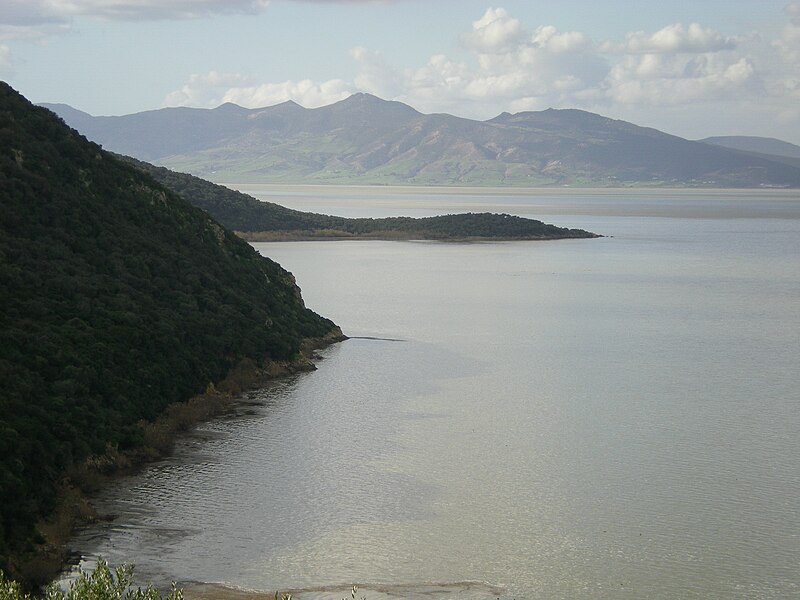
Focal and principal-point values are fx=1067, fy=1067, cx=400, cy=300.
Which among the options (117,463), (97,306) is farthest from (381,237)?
(117,463)

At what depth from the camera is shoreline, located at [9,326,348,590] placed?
24406 millimetres

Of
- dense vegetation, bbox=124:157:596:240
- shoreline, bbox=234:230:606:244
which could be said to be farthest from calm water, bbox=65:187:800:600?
dense vegetation, bbox=124:157:596:240

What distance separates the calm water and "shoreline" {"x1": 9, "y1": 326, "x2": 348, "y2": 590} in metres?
0.66

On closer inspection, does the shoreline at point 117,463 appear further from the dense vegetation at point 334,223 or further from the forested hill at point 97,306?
the dense vegetation at point 334,223

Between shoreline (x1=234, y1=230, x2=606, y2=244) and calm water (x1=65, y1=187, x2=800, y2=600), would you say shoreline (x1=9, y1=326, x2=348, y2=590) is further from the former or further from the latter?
shoreline (x1=234, y1=230, x2=606, y2=244)

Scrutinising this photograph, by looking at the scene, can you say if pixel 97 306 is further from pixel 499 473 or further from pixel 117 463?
pixel 499 473

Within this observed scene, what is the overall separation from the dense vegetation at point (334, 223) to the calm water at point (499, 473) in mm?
78021

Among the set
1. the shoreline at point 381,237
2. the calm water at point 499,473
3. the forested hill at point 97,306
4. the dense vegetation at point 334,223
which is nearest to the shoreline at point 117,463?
the forested hill at point 97,306

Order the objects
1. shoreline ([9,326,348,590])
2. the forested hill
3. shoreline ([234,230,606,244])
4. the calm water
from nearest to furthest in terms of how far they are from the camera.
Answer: shoreline ([9,326,348,590]) < the calm water < the forested hill < shoreline ([234,230,606,244])

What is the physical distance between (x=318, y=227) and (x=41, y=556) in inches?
5175

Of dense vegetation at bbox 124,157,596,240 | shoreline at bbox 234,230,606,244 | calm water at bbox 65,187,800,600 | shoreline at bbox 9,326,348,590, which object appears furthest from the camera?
shoreline at bbox 234,230,606,244

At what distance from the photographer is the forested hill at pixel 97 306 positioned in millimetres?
30359

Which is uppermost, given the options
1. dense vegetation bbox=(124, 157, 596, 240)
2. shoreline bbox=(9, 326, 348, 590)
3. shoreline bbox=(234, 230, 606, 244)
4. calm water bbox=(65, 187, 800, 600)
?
dense vegetation bbox=(124, 157, 596, 240)

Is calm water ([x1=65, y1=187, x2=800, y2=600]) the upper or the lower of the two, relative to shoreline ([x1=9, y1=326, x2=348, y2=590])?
lower
